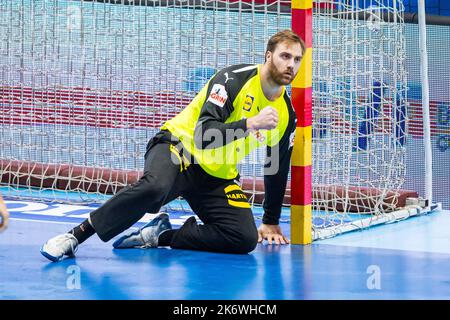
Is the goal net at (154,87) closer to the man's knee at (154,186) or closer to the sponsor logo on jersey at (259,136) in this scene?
the sponsor logo on jersey at (259,136)

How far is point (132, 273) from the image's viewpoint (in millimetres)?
5762

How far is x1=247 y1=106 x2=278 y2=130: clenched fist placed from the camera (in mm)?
5727

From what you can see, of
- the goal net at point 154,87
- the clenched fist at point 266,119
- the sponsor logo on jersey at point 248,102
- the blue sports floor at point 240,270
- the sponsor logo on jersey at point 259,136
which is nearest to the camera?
the blue sports floor at point 240,270

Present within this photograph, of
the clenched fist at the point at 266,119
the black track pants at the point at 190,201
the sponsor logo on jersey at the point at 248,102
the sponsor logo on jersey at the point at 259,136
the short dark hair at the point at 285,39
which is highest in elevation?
the short dark hair at the point at 285,39

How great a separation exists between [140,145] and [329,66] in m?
1.92

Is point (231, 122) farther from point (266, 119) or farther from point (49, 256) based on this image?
point (49, 256)

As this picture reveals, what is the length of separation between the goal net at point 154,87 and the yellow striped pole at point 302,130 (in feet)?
2.30

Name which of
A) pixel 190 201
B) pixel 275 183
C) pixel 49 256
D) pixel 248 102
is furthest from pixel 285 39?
pixel 49 256

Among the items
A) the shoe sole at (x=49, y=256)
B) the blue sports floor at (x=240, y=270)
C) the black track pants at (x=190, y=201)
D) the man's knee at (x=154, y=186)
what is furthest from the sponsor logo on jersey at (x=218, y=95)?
the shoe sole at (x=49, y=256)

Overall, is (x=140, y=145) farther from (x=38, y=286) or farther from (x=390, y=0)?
(x=38, y=286)

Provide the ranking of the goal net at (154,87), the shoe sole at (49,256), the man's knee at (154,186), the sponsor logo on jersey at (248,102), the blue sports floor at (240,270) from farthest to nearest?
1. the goal net at (154,87)
2. the sponsor logo on jersey at (248,102)
3. the man's knee at (154,186)
4. the shoe sole at (49,256)
5. the blue sports floor at (240,270)

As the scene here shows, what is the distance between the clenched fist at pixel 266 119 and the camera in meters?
5.73

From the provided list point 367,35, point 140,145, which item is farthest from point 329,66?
point 140,145

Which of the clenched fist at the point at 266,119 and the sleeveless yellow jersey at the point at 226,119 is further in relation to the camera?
the sleeveless yellow jersey at the point at 226,119
